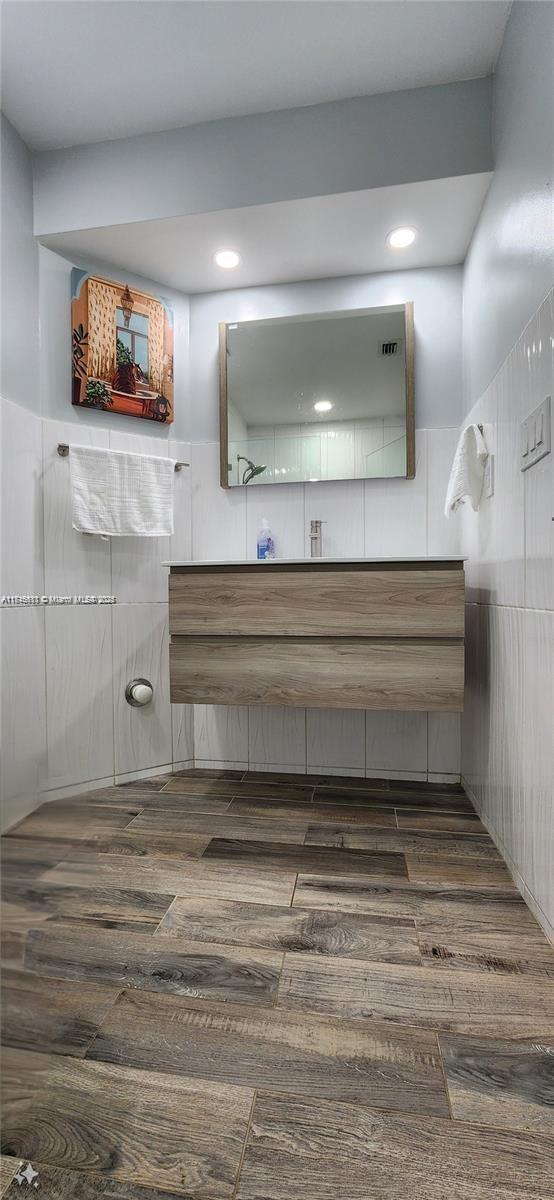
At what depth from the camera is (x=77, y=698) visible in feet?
1.65

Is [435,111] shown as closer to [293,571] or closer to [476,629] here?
[293,571]

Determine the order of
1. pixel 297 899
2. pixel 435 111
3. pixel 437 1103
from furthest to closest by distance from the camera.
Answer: pixel 435 111
pixel 297 899
pixel 437 1103

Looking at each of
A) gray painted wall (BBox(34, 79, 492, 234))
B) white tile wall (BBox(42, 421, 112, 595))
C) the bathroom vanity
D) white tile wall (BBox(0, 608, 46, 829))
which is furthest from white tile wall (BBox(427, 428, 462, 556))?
white tile wall (BBox(0, 608, 46, 829))

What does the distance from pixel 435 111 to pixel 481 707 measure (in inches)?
68.6

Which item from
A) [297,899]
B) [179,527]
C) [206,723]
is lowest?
[297,899]

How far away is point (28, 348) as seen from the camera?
1.96 meters

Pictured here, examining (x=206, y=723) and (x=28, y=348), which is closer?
(x=28, y=348)

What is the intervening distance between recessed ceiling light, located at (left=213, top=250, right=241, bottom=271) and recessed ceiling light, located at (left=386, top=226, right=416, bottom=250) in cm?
53

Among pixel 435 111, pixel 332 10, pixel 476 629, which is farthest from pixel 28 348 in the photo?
pixel 476 629

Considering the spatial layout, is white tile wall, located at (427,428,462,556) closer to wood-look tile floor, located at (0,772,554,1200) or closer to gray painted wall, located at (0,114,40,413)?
wood-look tile floor, located at (0,772,554,1200)

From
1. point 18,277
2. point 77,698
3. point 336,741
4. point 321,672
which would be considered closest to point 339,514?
point 321,672

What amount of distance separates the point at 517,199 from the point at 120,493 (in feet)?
4.62

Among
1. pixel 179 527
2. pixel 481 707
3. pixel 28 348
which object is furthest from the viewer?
pixel 179 527

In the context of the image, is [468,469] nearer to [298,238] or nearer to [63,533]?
[298,238]
